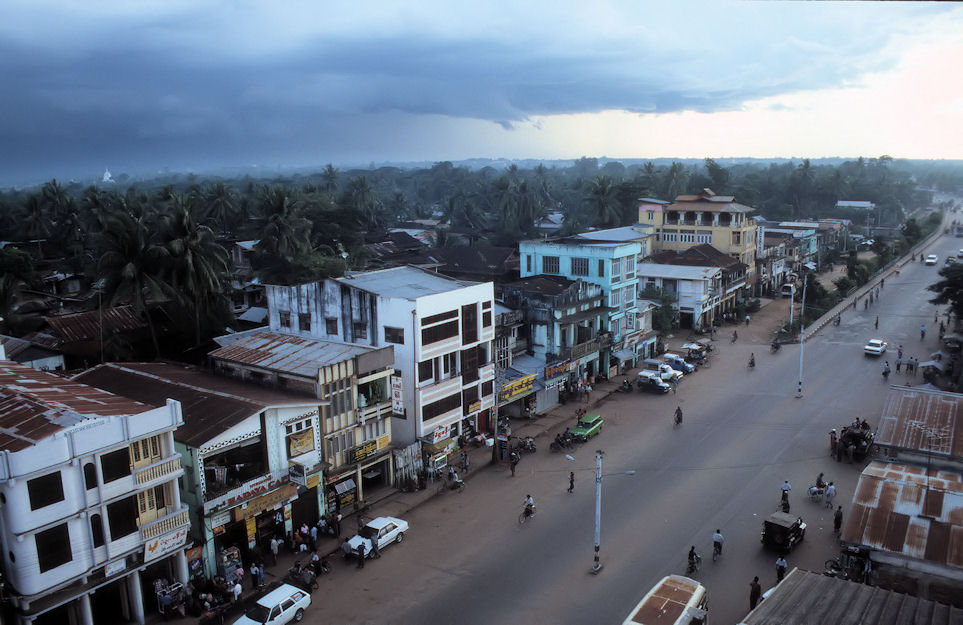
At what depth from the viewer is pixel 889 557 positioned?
20.5 m

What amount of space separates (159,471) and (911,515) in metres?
23.1

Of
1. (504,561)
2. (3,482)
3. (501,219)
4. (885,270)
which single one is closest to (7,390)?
(3,482)

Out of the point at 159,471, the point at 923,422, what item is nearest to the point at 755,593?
the point at 923,422

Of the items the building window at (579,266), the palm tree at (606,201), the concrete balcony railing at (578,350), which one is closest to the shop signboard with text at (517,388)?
the concrete balcony railing at (578,350)

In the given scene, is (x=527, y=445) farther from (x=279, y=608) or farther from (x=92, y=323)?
(x=92, y=323)

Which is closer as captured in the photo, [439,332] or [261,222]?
[439,332]

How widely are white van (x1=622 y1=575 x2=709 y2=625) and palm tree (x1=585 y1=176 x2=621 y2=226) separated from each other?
7466cm

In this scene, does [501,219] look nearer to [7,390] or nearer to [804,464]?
[804,464]

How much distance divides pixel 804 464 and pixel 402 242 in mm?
60652

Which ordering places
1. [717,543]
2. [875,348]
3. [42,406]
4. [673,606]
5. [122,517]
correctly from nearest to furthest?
1. [673,606]
2. [122,517]
3. [42,406]
4. [717,543]
5. [875,348]

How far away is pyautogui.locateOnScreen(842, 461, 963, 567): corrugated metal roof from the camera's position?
789 inches

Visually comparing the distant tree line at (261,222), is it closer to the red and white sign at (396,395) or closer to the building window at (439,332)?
the red and white sign at (396,395)

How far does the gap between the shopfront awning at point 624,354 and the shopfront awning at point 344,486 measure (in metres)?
24.0

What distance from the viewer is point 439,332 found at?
3206 cm
